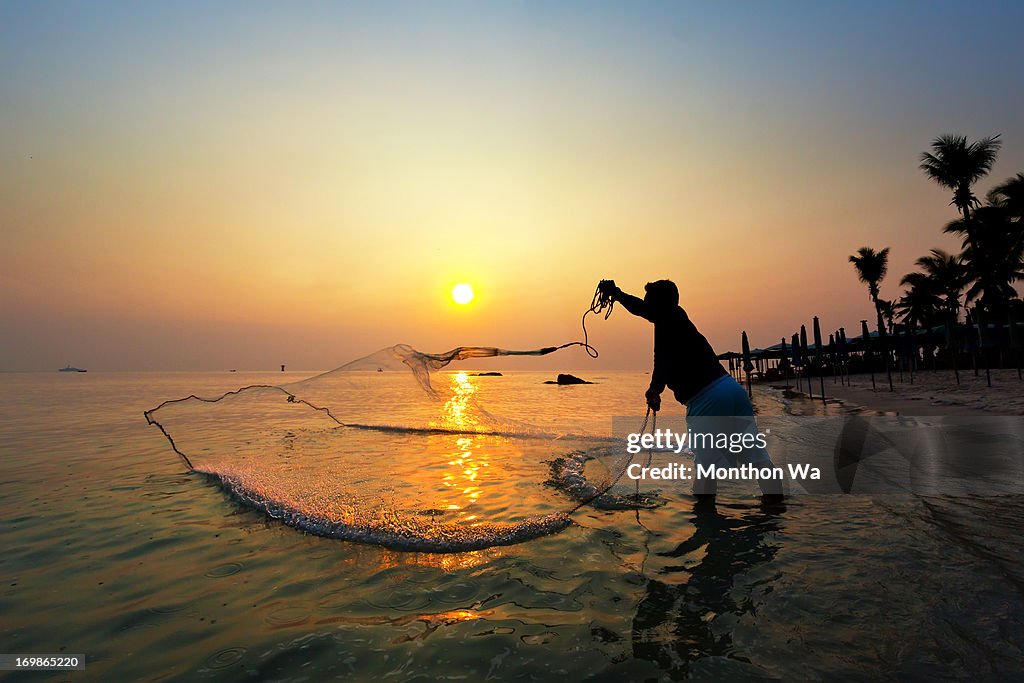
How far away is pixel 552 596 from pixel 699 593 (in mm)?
1267

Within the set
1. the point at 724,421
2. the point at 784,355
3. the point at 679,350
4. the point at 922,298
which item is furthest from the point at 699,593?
the point at 922,298

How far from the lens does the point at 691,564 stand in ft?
16.0

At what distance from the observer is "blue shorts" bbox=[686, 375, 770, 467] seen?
258 inches

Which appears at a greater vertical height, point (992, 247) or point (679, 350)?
point (992, 247)

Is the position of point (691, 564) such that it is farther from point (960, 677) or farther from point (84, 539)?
point (84, 539)

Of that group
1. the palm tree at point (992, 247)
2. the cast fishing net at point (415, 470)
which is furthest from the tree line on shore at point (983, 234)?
the cast fishing net at point (415, 470)

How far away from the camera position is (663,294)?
6.89m

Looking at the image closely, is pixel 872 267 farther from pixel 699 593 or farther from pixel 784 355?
pixel 699 593

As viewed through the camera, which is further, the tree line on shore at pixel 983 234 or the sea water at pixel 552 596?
the tree line on shore at pixel 983 234

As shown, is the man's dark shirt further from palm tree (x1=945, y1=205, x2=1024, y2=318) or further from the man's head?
palm tree (x1=945, y1=205, x2=1024, y2=318)

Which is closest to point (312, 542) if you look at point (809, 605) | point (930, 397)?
point (809, 605)

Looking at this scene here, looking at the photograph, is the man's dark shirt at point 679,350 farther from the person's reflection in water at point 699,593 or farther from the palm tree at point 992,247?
the palm tree at point 992,247

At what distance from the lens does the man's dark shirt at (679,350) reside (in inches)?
269

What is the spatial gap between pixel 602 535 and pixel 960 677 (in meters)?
3.41
